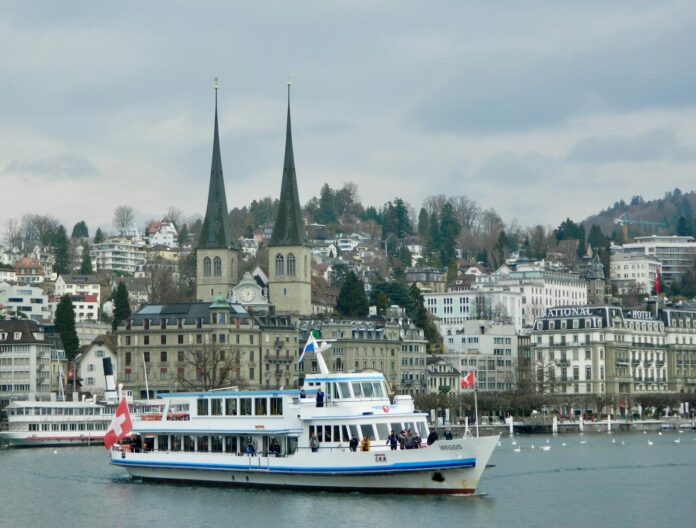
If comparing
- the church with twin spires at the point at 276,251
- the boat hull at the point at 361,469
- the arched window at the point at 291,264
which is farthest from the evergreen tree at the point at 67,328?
the boat hull at the point at 361,469

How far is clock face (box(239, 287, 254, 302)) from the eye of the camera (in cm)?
17000

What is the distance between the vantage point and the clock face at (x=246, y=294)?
170000 mm

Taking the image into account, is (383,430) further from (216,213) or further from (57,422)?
(216,213)

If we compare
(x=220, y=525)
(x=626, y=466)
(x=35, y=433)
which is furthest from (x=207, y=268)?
(x=220, y=525)

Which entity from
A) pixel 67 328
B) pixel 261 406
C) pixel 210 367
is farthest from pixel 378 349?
pixel 261 406

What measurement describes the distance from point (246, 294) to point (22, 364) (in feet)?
104

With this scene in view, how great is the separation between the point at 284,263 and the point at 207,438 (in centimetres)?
10172

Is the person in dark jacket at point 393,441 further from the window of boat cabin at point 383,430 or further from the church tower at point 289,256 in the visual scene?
the church tower at point 289,256

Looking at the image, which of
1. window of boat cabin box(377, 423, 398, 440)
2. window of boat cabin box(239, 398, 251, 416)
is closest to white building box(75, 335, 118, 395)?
window of boat cabin box(239, 398, 251, 416)

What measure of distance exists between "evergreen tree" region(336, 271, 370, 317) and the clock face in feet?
31.4

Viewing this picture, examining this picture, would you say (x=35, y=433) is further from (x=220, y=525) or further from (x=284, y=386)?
(x=220, y=525)

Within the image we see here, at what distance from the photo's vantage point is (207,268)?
574ft

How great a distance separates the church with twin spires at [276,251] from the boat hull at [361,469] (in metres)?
99.6

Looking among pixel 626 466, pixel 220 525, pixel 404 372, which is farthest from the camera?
pixel 404 372
